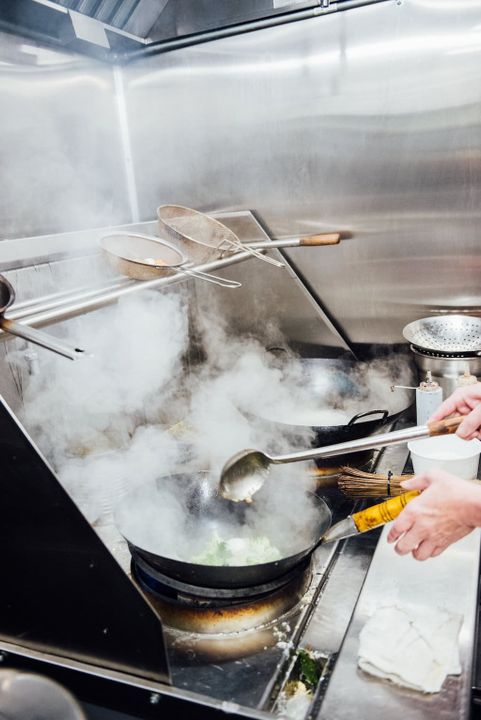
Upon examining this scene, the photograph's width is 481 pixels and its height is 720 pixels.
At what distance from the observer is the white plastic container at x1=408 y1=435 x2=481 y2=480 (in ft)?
5.38

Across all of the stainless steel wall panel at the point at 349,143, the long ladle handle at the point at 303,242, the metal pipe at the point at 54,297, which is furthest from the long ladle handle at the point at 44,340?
the stainless steel wall panel at the point at 349,143

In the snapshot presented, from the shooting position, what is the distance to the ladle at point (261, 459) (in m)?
1.24

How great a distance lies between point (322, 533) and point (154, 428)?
1.14m

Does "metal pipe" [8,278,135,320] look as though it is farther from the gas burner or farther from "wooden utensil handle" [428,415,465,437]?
"wooden utensil handle" [428,415,465,437]

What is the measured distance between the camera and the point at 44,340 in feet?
3.01

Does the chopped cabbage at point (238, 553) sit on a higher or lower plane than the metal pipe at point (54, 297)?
lower

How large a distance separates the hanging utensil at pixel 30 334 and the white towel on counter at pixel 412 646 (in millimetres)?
795

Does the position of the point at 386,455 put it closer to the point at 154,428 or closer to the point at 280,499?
the point at 280,499

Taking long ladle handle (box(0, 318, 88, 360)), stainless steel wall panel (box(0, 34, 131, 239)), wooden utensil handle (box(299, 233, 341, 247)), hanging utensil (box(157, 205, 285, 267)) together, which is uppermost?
stainless steel wall panel (box(0, 34, 131, 239))

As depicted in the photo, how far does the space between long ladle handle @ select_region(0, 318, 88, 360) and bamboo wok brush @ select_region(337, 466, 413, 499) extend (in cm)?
107

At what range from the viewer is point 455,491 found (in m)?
1.20

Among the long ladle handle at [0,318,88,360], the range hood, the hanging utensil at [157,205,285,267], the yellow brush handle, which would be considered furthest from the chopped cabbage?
the range hood

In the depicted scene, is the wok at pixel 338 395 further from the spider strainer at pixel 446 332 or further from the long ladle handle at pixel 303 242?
the long ladle handle at pixel 303 242

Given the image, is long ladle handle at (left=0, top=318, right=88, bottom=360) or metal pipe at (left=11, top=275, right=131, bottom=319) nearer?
long ladle handle at (left=0, top=318, right=88, bottom=360)
